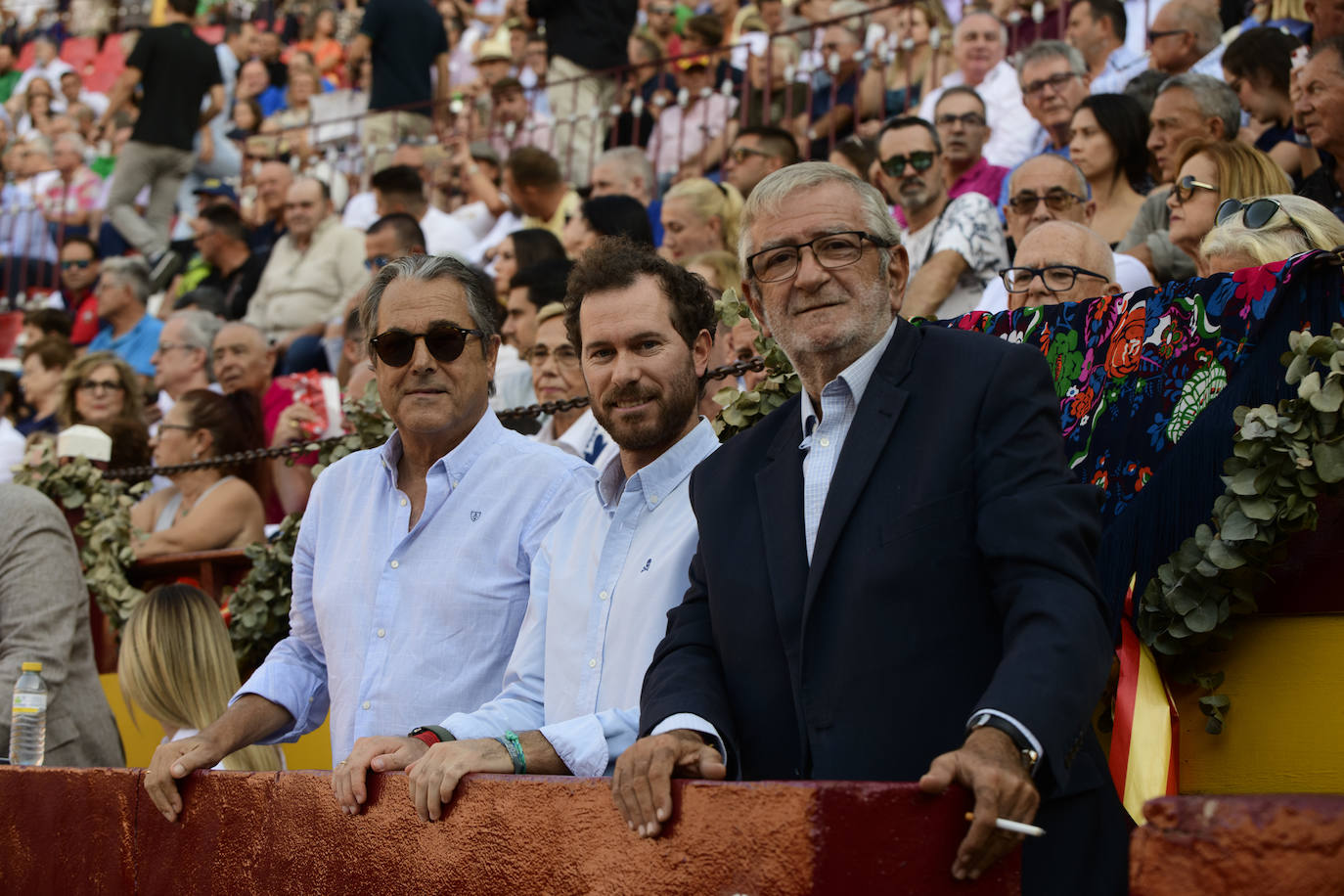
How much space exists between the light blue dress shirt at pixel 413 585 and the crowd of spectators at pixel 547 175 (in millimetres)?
82

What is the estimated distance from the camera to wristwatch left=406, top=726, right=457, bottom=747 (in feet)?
10.5

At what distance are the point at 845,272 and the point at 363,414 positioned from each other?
398cm

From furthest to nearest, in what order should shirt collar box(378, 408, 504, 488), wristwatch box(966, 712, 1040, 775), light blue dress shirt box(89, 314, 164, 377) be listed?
light blue dress shirt box(89, 314, 164, 377) → shirt collar box(378, 408, 504, 488) → wristwatch box(966, 712, 1040, 775)

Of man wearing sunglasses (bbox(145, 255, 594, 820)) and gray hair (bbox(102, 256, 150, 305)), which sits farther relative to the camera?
gray hair (bbox(102, 256, 150, 305))

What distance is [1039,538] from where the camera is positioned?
8.13 ft

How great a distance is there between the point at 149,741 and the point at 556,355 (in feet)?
8.99

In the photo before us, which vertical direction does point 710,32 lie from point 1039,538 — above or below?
above

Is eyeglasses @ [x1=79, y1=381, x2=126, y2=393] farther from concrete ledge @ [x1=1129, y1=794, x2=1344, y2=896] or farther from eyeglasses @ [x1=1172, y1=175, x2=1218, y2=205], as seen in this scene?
concrete ledge @ [x1=1129, y1=794, x2=1344, y2=896]

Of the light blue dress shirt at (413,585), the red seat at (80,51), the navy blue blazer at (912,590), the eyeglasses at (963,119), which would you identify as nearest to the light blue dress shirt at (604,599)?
the light blue dress shirt at (413,585)

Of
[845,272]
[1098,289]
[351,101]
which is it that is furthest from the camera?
[351,101]

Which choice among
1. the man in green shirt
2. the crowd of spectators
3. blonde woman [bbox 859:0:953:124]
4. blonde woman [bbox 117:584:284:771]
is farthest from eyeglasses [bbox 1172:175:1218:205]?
the man in green shirt

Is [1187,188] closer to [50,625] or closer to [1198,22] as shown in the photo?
[1198,22]

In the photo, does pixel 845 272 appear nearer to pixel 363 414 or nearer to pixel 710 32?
pixel 363 414

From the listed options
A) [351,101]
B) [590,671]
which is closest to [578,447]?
[590,671]
